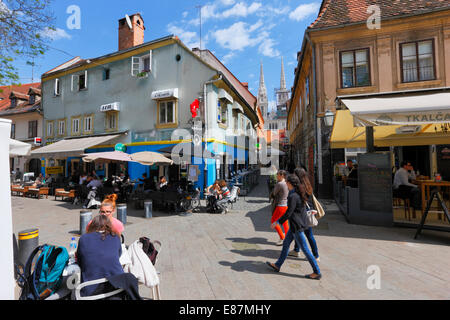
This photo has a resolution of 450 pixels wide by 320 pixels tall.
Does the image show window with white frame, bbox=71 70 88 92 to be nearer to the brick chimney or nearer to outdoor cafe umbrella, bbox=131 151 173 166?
the brick chimney

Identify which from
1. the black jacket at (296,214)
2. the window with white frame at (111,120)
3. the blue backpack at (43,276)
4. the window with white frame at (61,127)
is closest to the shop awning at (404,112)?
the black jacket at (296,214)

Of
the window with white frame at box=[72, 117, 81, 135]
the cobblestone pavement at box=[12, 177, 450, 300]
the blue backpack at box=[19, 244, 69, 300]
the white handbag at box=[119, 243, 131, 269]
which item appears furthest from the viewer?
the window with white frame at box=[72, 117, 81, 135]

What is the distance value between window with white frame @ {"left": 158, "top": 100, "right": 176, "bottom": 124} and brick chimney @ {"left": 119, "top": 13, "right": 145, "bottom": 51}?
6.37 metres

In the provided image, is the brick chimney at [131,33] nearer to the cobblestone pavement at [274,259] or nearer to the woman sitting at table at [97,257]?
the cobblestone pavement at [274,259]

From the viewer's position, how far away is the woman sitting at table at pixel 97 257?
92.2 inches

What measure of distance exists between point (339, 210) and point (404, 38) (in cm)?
871

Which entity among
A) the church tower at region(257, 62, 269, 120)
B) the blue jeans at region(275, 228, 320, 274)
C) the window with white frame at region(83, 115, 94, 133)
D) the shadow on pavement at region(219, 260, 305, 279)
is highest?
the church tower at region(257, 62, 269, 120)

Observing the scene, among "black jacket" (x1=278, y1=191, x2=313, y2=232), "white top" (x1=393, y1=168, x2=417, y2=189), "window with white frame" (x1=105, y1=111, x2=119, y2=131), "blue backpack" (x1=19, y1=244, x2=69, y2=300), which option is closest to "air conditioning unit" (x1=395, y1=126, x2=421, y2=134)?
"white top" (x1=393, y1=168, x2=417, y2=189)

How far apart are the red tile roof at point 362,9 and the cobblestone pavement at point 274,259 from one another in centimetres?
967

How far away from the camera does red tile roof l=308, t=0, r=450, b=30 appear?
9.94 m

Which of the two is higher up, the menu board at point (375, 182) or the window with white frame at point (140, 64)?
the window with white frame at point (140, 64)

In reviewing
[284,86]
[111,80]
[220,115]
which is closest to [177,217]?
[220,115]

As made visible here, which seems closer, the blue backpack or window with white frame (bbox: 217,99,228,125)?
the blue backpack

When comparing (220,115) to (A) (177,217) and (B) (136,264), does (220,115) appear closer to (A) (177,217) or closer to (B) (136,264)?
(A) (177,217)
